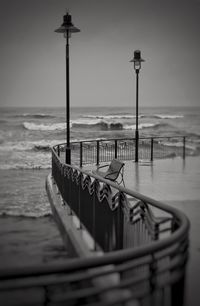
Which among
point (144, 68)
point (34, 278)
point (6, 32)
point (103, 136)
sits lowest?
point (103, 136)

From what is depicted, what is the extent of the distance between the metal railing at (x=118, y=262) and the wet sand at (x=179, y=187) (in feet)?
1.66

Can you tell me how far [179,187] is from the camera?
1270 cm

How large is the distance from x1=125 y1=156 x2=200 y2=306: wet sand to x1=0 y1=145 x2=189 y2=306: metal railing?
51 centimetres

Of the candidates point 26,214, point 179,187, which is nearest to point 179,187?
point 179,187

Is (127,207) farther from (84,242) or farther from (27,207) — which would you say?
(27,207)

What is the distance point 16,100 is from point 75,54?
4204cm

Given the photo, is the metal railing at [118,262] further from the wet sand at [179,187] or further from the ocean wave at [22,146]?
the ocean wave at [22,146]

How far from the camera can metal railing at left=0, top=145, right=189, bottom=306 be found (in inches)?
109

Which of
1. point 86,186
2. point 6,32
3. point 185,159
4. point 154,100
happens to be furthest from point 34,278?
point 6,32

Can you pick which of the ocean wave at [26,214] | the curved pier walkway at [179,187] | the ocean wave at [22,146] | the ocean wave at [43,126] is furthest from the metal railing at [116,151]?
the ocean wave at [43,126]

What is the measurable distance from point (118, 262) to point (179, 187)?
9969 millimetres

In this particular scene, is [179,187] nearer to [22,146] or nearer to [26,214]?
[26,214]

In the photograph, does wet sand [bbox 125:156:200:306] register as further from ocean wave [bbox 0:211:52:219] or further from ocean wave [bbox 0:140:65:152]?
ocean wave [bbox 0:140:65:152]

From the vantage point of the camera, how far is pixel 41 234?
12.0m
